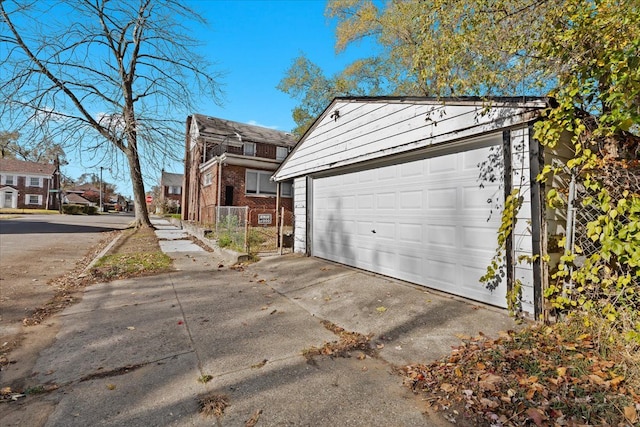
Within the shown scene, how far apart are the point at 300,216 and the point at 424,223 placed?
439cm

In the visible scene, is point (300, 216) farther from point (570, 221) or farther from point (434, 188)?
point (570, 221)

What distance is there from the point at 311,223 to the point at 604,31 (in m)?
6.44

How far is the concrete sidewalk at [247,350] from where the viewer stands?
89.6 inches

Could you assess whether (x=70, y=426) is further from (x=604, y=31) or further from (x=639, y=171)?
(x=604, y=31)

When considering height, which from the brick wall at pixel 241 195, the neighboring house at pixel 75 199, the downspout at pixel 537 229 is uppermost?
the neighboring house at pixel 75 199

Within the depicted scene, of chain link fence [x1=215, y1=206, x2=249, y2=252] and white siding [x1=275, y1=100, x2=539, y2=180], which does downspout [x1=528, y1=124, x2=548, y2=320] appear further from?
chain link fence [x1=215, y1=206, x2=249, y2=252]

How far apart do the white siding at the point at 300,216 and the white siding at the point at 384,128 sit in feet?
1.25

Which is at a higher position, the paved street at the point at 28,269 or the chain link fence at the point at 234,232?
the chain link fence at the point at 234,232

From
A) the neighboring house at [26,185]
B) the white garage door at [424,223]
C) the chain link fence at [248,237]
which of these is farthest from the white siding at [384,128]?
the neighboring house at [26,185]

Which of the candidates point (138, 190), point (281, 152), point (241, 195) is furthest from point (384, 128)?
point (281, 152)

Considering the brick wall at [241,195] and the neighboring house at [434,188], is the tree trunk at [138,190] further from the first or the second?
the neighboring house at [434,188]

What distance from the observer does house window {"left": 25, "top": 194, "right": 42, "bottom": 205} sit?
46.5 meters

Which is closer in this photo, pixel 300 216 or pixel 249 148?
pixel 300 216

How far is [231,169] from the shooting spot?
1580 centimetres
